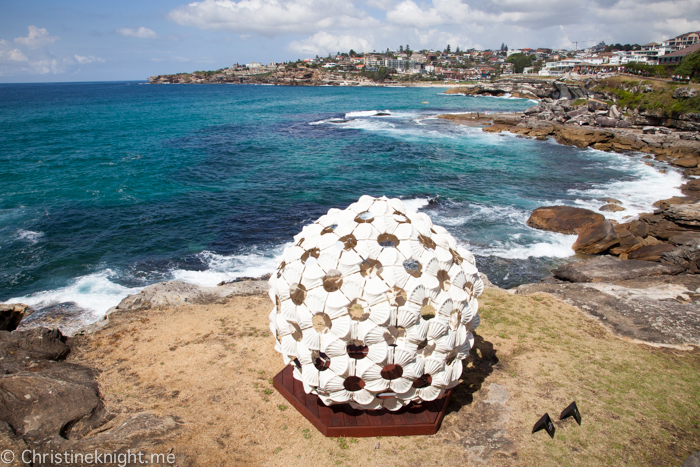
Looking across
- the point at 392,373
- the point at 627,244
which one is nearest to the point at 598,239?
the point at 627,244

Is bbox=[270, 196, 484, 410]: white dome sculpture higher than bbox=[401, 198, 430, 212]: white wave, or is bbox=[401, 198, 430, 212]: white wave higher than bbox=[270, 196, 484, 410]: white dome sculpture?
bbox=[270, 196, 484, 410]: white dome sculpture

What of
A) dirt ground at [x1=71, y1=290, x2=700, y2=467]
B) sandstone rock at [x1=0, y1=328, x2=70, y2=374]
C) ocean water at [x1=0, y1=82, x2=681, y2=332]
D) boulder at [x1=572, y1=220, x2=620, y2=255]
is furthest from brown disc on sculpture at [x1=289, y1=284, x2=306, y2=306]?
boulder at [x1=572, y1=220, x2=620, y2=255]

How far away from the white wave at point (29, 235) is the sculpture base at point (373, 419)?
22128 mm

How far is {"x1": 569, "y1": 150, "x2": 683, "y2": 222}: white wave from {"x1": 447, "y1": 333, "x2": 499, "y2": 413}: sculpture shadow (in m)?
18.7

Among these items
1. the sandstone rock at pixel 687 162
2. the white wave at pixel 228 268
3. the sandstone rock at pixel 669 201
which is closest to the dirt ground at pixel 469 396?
the white wave at pixel 228 268

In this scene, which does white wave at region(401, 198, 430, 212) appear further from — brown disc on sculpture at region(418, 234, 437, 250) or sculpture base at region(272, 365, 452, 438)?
sculpture base at region(272, 365, 452, 438)

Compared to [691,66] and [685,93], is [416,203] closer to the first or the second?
[685,93]

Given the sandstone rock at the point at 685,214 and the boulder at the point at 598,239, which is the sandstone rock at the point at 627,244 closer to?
the boulder at the point at 598,239

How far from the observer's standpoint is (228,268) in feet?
63.2

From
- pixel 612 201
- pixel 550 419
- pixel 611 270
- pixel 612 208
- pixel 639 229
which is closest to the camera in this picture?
pixel 550 419

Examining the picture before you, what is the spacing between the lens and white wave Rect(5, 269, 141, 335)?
15.8 metres

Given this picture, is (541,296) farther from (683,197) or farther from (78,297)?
(683,197)

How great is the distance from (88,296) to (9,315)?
210 inches

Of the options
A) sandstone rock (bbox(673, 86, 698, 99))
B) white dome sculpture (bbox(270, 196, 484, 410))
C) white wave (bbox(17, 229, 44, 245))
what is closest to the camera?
white dome sculpture (bbox(270, 196, 484, 410))
